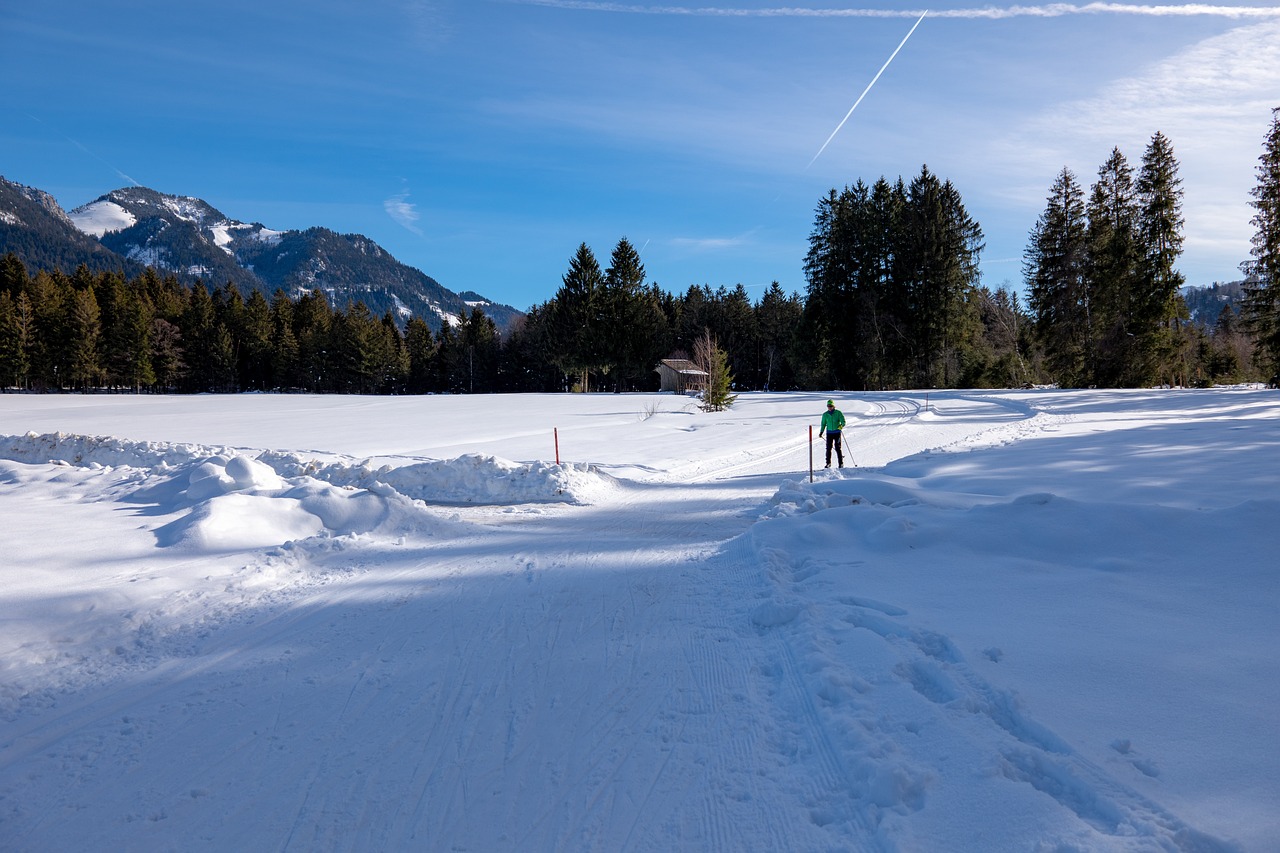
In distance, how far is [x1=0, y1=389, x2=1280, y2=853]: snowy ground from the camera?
288 centimetres

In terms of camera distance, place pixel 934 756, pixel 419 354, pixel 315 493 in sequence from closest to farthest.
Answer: pixel 934 756 < pixel 315 493 < pixel 419 354

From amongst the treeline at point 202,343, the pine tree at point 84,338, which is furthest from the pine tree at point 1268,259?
the pine tree at point 84,338

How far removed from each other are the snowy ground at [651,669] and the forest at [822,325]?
29.0 meters

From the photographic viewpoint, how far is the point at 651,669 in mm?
4445

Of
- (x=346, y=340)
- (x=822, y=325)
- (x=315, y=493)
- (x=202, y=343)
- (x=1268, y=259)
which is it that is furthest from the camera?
(x=346, y=340)

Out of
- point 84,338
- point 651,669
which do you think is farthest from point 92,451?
point 84,338

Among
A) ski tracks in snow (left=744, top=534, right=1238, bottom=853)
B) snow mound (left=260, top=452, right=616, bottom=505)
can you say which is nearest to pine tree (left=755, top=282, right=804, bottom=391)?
snow mound (left=260, top=452, right=616, bottom=505)

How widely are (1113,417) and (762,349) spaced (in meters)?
53.6

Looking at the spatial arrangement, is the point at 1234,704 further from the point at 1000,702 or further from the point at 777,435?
the point at 777,435

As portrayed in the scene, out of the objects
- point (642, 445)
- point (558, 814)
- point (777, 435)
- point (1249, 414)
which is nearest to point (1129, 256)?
point (1249, 414)

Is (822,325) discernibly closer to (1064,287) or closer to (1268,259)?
(1064,287)

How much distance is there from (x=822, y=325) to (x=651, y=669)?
5404 centimetres

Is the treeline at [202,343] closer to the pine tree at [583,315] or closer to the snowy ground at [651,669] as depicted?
the pine tree at [583,315]

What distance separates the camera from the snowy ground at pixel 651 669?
2.88 m
